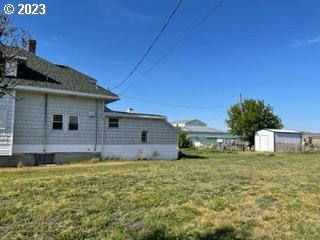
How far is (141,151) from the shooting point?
802 inches

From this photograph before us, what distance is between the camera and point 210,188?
27.5 feet

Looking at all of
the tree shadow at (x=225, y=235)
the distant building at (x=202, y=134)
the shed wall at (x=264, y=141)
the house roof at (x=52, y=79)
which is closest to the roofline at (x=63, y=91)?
the house roof at (x=52, y=79)

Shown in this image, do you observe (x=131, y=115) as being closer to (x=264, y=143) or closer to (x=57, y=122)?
(x=57, y=122)

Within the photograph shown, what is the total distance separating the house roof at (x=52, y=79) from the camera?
16.5m

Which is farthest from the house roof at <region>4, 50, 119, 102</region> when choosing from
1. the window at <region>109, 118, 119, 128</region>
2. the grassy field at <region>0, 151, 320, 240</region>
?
the grassy field at <region>0, 151, 320, 240</region>

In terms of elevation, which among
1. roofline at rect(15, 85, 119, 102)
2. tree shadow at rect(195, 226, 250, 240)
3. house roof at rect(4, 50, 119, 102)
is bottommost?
tree shadow at rect(195, 226, 250, 240)

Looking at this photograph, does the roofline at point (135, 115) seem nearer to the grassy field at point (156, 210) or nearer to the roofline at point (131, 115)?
the roofline at point (131, 115)

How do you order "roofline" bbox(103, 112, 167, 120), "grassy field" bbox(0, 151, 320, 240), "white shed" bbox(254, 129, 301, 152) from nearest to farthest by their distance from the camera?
"grassy field" bbox(0, 151, 320, 240) → "roofline" bbox(103, 112, 167, 120) → "white shed" bbox(254, 129, 301, 152)

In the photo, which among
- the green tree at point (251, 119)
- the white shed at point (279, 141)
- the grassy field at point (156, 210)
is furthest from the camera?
the green tree at point (251, 119)

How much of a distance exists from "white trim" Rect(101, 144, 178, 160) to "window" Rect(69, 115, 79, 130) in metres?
2.04

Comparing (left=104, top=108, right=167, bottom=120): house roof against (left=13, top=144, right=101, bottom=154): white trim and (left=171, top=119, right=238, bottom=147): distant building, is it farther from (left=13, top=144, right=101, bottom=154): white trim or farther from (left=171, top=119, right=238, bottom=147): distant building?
(left=171, top=119, right=238, bottom=147): distant building

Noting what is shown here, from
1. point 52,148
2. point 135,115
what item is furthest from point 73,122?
point 135,115

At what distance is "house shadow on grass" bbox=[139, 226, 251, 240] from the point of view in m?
4.60

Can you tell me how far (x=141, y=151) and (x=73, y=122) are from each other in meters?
4.65
